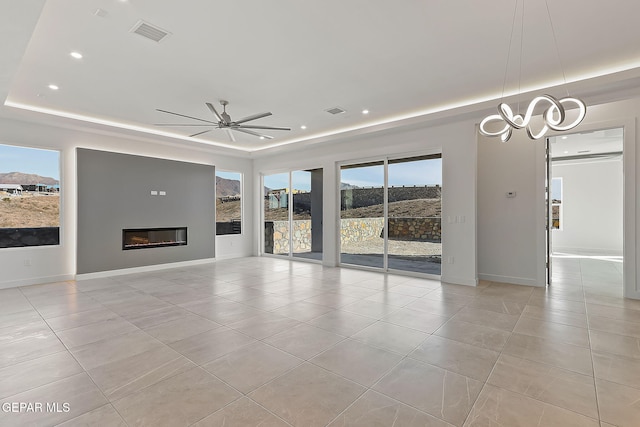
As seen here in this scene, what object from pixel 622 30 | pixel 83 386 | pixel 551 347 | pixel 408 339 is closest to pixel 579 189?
pixel 622 30

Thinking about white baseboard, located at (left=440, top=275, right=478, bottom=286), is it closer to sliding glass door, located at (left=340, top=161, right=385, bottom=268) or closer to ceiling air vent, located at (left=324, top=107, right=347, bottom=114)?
sliding glass door, located at (left=340, top=161, right=385, bottom=268)

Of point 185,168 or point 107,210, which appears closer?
point 107,210

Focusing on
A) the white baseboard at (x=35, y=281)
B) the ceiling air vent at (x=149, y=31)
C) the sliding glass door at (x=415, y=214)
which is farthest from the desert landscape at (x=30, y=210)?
the sliding glass door at (x=415, y=214)

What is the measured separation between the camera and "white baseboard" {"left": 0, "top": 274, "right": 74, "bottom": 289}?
537 cm

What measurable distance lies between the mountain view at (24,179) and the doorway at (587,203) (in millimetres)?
10934

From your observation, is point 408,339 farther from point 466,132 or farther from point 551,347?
point 466,132

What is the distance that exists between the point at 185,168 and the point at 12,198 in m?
3.17

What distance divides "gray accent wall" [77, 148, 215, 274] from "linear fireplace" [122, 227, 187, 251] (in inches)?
3.9

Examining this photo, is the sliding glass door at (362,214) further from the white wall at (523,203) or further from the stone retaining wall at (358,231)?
the white wall at (523,203)

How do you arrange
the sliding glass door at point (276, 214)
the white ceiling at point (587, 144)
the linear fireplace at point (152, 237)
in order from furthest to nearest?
the sliding glass door at point (276, 214), the linear fireplace at point (152, 237), the white ceiling at point (587, 144)

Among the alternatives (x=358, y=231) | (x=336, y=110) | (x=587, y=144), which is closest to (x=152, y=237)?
(x=358, y=231)

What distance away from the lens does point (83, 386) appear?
2295 millimetres

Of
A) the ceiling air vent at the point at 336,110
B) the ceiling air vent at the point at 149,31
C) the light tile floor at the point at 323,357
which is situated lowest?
the light tile floor at the point at 323,357

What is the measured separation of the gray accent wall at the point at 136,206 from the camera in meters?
6.13
